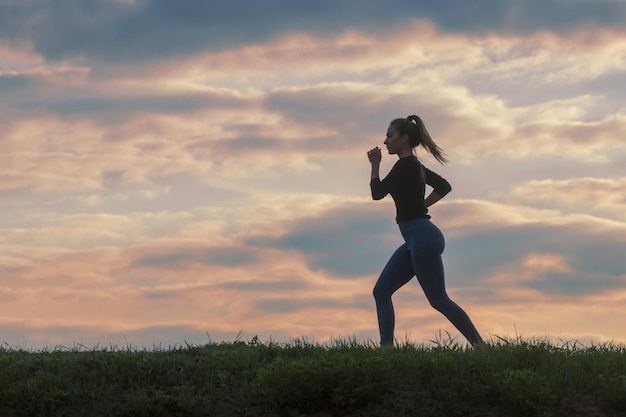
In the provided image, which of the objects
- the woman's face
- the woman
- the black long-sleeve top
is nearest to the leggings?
the woman

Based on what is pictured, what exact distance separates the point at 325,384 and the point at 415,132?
13.5ft

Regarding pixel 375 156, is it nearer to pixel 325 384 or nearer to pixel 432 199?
pixel 432 199

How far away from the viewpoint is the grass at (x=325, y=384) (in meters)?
9.29

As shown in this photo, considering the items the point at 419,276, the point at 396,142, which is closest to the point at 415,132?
the point at 396,142

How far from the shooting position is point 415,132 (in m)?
12.1

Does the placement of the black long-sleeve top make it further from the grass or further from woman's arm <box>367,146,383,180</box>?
the grass

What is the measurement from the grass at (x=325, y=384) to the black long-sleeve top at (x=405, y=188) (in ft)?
6.06

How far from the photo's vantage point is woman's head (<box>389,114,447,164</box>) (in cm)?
1203

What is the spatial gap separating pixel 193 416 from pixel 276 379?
0.93 metres

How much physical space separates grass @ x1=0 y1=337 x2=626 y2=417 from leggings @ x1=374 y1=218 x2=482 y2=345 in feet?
2.54

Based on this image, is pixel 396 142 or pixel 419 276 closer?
pixel 419 276

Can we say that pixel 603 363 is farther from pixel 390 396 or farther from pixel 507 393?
pixel 390 396

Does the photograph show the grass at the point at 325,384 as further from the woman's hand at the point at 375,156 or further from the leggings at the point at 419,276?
the woman's hand at the point at 375,156

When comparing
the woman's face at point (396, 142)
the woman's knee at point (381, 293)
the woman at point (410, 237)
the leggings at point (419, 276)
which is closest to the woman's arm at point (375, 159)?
the woman at point (410, 237)
